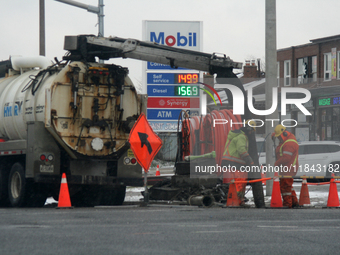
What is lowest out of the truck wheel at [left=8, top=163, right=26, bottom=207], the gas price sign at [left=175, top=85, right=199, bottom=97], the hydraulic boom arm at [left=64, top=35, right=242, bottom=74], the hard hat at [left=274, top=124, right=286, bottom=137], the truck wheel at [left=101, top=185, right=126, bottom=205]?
the truck wheel at [left=101, top=185, right=126, bottom=205]

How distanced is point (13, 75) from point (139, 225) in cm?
935

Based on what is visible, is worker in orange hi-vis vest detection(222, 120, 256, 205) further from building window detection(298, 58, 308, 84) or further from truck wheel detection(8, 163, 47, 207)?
building window detection(298, 58, 308, 84)

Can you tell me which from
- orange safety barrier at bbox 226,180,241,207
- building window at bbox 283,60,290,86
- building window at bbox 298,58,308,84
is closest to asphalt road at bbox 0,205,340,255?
orange safety barrier at bbox 226,180,241,207

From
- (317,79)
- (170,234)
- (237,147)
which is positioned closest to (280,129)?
(237,147)

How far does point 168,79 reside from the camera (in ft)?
85.8

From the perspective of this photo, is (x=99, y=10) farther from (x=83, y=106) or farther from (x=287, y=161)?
(x=287, y=161)

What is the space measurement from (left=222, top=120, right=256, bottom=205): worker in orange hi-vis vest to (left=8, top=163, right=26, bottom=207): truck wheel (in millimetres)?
4476

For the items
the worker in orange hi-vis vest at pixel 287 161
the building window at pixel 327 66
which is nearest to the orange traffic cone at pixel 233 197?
the worker in orange hi-vis vest at pixel 287 161

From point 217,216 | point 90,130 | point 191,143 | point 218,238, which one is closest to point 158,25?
point 191,143

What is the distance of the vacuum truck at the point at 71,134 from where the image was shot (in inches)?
522

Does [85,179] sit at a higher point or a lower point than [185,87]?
lower

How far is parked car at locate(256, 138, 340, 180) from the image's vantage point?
24062 millimetres

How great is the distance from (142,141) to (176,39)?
44.0 ft

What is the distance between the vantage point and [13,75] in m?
16.6
